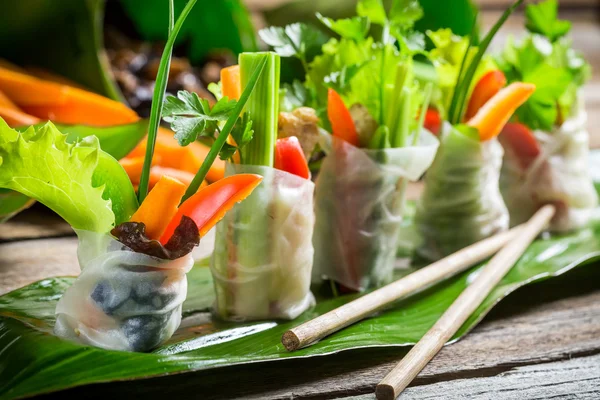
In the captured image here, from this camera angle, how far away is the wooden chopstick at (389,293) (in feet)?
3.55

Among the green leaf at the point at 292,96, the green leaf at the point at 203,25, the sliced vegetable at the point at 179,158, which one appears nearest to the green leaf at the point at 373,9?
the green leaf at the point at 292,96

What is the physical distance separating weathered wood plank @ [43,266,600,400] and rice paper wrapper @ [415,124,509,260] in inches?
6.6

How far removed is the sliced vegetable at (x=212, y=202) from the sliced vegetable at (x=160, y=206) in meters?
0.01

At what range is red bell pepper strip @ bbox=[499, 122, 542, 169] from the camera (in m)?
1.72

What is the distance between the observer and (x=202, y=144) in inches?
78.1

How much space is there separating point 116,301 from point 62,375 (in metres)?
0.12

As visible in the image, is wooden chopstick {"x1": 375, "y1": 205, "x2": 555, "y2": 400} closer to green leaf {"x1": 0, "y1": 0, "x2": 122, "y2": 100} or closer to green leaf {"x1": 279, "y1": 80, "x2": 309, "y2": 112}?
green leaf {"x1": 279, "y1": 80, "x2": 309, "y2": 112}

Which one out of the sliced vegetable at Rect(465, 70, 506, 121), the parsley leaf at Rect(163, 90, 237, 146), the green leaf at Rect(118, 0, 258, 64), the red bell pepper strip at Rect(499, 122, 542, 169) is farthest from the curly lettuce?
the green leaf at Rect(118, 0, 258, 64)

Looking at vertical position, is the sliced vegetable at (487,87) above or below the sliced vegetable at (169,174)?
above

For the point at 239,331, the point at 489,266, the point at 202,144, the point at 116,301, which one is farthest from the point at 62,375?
the point at 202,144

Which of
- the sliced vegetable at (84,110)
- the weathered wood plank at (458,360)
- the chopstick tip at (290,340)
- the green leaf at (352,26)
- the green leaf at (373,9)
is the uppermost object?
the green leaf at (373,9)

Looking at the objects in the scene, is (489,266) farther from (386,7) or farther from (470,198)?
(386,7)

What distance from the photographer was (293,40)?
1359mm

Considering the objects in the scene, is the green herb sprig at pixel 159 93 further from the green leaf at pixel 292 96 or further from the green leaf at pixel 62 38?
the green leaf at pixel 62 38
